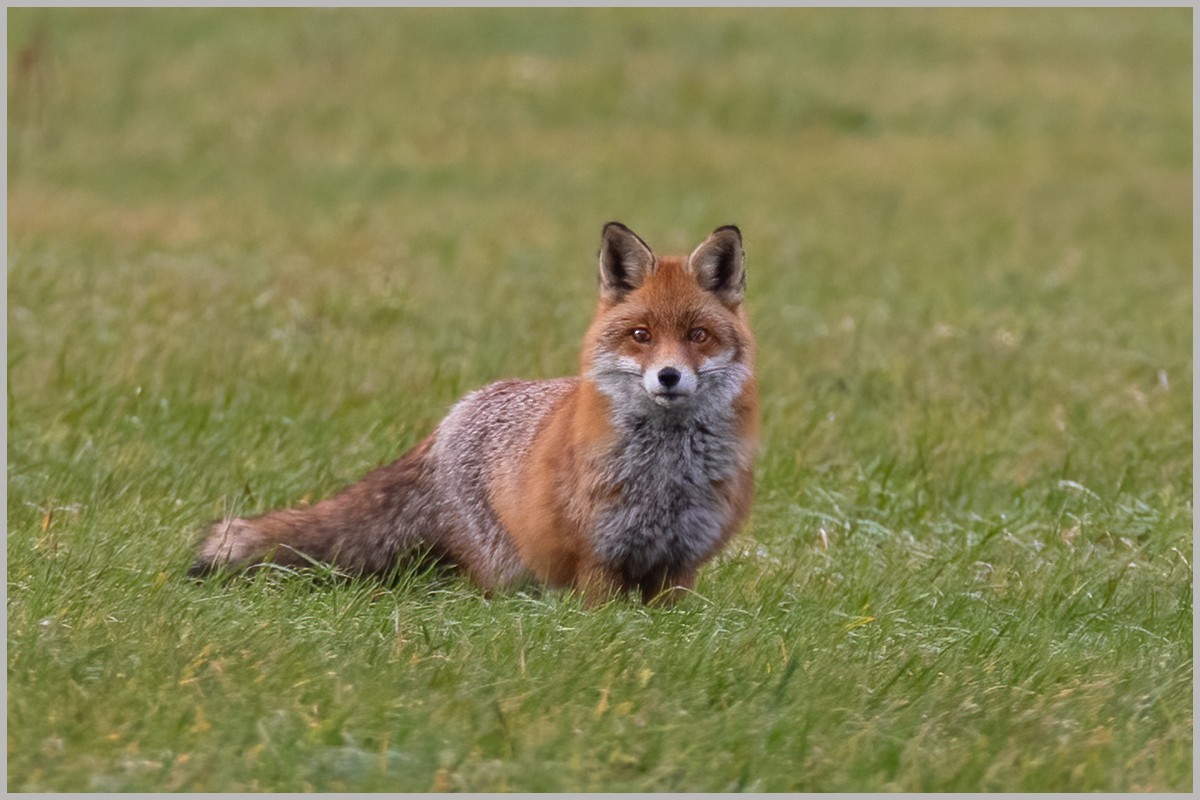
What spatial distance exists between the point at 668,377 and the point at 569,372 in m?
4.24

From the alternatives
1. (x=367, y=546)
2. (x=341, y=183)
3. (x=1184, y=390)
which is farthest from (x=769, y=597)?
(x=341, y=183)

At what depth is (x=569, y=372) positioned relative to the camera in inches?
400

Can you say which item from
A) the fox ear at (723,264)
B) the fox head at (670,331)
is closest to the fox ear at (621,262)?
the fox head at (670,331)

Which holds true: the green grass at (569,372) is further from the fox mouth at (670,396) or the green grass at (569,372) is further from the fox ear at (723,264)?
the fox ear at (723,264)

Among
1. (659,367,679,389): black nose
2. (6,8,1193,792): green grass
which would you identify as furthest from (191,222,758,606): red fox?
(6,8,1193,792): green grass

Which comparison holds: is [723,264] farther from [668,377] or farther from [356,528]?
[356,528]

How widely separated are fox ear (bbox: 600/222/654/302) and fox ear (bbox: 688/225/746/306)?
223 millimetres

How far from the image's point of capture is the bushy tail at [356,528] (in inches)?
263

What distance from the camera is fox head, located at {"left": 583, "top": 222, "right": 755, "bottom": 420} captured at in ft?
19.9

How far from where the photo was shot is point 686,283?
630 cm

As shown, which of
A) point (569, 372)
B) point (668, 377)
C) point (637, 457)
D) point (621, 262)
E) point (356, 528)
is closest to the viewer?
point (668, 377)

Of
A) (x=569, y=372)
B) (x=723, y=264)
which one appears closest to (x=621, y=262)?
(x=723, y=264)

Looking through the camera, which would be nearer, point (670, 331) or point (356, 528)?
point (670, 331)

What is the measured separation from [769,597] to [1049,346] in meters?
6.60
